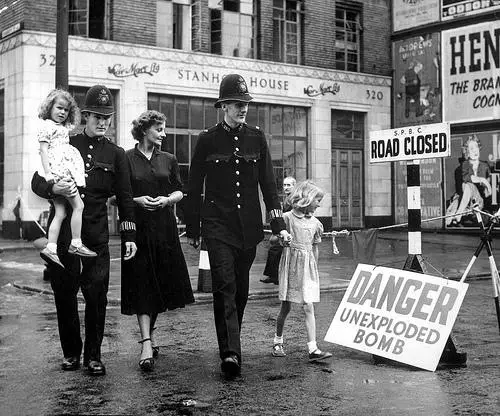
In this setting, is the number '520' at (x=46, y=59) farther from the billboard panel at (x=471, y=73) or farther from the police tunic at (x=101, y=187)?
the police tunic at (x=101, y=187)

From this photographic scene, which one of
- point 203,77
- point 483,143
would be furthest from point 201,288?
point 483,143

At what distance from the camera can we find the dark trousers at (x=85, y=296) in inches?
216

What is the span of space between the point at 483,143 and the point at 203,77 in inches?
373

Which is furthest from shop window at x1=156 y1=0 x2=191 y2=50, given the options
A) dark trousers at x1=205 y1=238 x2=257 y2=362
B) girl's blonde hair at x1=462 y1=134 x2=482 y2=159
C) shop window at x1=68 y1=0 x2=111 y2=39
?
dark trousers at x1=205 y1=238 x2=257 y2=362

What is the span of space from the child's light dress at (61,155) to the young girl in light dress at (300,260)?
71.5 inches

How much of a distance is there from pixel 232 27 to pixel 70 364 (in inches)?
780

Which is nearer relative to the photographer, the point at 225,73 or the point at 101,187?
the point at 101,187

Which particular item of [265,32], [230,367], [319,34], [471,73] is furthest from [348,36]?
[230,367]

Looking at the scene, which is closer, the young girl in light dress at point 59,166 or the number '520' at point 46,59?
the young girl in light dress at point 59,166

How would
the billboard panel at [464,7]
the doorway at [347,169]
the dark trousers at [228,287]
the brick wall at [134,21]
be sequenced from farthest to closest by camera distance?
the doorway at [347,169] < the billboard panel at [464,7] < the brick wall at [134,21] < the dark trousers at [228,287]

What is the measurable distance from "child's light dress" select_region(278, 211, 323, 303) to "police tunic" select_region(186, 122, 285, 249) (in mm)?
478

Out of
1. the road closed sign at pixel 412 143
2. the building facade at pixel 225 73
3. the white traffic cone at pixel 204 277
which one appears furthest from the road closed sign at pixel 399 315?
the building facade at pixel 225 73

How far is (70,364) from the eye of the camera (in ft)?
18.2

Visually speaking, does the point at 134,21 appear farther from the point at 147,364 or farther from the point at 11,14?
the point at 147,364
